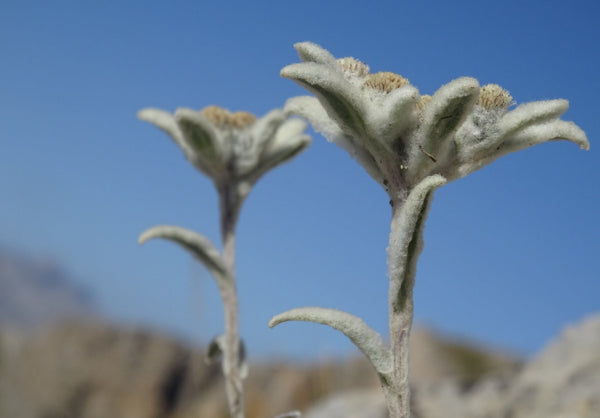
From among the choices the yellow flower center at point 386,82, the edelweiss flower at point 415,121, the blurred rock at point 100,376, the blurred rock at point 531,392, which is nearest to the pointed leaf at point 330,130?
the edelweiss flower at point 415,121

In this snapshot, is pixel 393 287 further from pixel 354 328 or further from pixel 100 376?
pixel 100 376

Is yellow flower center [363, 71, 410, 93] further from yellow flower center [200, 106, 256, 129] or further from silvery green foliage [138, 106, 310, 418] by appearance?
yellow flower center [200, 106, 256, 129]

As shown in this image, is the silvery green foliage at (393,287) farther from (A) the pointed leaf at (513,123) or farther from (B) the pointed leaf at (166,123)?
(B) the pointed leaf at (166,123)

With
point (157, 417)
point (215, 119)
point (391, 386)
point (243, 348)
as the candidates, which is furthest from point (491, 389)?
point (157, 417)

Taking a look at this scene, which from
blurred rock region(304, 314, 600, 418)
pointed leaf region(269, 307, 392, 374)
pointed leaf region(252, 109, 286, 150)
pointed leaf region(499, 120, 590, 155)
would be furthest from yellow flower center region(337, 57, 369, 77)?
blurred rock region(304, 314, 600, 418)

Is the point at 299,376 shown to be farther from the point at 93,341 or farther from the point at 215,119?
the point at 215,119

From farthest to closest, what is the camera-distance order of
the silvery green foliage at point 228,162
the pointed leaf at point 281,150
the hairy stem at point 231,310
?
1. the pointed leaf at point 281,150
2. the silvery green foliage at point 228,162
3. the hairy stem at point 231,310
